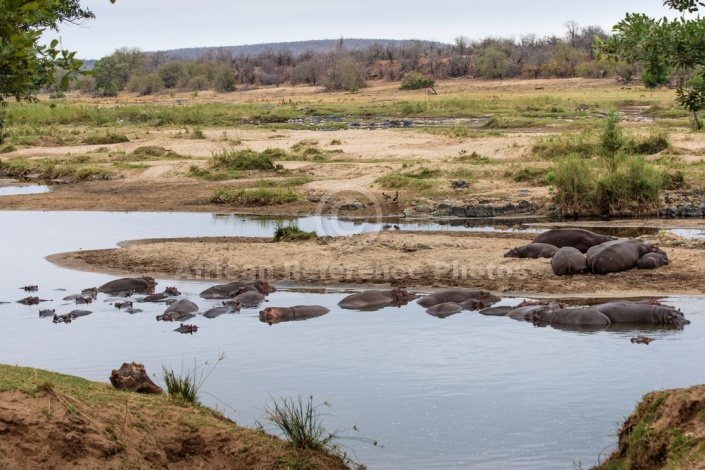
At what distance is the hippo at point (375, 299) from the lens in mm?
12359

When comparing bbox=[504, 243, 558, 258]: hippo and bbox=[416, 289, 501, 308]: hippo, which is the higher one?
bbox=[504, 243, 558, 258]: hippo

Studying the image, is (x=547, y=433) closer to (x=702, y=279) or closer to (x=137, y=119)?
(x=702, y=279)

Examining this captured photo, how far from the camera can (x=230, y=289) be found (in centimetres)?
1322

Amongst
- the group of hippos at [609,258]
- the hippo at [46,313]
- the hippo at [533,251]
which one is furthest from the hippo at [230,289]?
the group of hippos at [609,258]

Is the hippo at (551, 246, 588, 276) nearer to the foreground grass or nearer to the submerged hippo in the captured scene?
the submerged hippo

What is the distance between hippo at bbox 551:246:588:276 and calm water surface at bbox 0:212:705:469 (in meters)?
1.25

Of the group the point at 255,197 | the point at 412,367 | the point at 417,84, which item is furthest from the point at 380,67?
the point at 412,367

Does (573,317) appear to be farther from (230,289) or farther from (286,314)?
(230,289)

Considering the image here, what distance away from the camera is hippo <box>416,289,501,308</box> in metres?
12.3

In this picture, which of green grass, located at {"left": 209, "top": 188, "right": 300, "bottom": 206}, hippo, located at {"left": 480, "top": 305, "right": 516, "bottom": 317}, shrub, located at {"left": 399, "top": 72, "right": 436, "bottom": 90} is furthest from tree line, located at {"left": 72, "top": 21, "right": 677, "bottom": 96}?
hippo, located at {"left": 480, "top": 305, "right": 516, "bottom": 317}

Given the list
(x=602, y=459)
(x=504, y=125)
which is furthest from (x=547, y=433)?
(x=504, y=125)

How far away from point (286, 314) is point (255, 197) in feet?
36.7

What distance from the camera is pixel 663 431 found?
581 cm

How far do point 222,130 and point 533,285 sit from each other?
2575 cm
